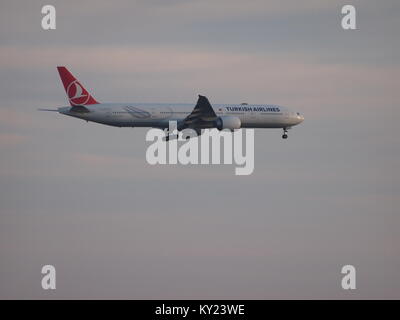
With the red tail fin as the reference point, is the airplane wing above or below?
below

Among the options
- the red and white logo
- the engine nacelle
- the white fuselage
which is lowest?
the engine nacelle

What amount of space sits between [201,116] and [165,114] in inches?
142

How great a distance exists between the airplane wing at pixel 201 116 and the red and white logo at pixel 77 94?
9.51m

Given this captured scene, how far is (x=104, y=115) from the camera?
111750mm

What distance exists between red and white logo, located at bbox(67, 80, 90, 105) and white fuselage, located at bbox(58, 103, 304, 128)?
5.77ft

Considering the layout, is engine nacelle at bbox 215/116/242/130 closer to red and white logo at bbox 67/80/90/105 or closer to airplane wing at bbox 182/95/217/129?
airplane wing at bbox 182/95/217/129

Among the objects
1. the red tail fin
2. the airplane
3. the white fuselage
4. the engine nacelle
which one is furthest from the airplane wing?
the red tail fin

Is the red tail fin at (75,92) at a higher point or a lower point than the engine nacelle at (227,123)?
higher

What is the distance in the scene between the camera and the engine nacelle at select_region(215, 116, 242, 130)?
11212 cm

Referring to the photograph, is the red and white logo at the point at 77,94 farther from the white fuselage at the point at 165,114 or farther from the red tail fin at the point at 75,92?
the white fuselage at the point at 165,114

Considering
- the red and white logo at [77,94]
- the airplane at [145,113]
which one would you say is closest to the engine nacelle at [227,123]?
the airplane at [145,113]

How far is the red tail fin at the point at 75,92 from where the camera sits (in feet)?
373
